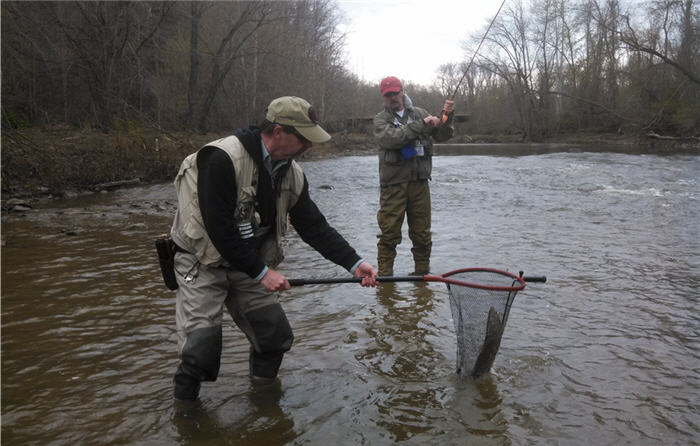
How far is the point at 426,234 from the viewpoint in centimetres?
640

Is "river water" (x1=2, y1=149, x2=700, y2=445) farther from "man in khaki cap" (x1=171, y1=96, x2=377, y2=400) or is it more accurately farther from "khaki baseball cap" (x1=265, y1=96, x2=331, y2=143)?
"khaki baseball cap" (x1=265, y1=96, x2=331, y2=143)

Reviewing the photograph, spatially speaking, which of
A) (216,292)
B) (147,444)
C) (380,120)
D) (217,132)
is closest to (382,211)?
(380,120)

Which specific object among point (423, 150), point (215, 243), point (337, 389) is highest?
point (423, 150)

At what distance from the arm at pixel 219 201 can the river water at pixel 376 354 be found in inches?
44.9

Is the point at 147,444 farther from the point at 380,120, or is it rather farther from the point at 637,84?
the point at 637,84

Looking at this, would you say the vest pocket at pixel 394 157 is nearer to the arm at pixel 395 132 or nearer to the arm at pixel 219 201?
the arm at pixel 395 132

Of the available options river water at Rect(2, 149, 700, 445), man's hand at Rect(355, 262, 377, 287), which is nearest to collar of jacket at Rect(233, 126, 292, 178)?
man's hand at Rect(355, 262, 377, 287)

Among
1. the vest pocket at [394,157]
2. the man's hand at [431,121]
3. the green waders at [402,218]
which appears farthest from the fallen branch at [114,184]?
the man's hand at [431,121]

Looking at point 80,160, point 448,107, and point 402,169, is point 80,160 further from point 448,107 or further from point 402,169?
point 448,107

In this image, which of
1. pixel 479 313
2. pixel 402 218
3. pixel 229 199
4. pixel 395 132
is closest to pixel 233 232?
pixel 229 199

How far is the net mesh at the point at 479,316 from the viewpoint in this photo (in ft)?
11.7

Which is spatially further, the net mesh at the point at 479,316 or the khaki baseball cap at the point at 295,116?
the net mesh at the point at 479,316

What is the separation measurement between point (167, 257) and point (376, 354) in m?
1.98

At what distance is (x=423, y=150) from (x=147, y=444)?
4290mm
